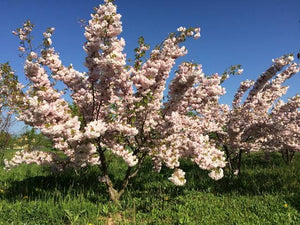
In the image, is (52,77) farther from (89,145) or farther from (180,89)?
(180,89)

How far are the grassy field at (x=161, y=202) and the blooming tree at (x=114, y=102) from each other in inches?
29.2

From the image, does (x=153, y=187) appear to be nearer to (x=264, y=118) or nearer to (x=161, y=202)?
(x=161, y=202)

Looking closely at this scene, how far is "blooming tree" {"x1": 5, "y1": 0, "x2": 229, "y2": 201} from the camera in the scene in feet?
13.5

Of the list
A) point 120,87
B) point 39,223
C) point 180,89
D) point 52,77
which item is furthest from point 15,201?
point 180,89

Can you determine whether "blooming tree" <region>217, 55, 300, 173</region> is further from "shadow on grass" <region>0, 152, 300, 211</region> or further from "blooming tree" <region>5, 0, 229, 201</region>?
"blooming tree" <region>5, 0, 229, 201</region>

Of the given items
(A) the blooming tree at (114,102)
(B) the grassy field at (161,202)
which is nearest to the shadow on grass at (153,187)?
(B) the grassy field at (161,202)

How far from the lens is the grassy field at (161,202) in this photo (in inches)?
180

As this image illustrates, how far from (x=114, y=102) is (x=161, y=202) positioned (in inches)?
99.8

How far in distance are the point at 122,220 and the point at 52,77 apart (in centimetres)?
324

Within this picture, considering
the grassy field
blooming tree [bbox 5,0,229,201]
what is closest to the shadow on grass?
the grassy field

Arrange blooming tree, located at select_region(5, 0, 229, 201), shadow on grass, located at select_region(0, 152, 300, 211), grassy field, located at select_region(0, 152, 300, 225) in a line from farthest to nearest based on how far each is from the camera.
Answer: shadow on grass, located at select_region(0, 152, 300, 211), grassy field, located at select_region(0, 152, 300, 225), blooming tree, located at select_region(5, 0, 229, 201)

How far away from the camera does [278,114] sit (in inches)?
295

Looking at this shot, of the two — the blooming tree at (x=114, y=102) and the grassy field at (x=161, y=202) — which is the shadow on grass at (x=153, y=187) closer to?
the grassy field at (x=161, y=202)

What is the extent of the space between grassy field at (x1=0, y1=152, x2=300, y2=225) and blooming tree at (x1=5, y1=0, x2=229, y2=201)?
0.74 metres
